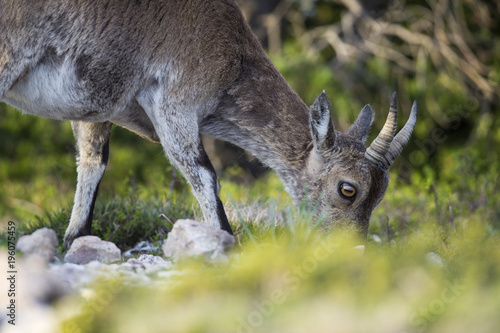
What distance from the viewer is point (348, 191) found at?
5883 millimetres

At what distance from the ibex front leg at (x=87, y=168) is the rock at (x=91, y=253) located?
A: 1.50 metres

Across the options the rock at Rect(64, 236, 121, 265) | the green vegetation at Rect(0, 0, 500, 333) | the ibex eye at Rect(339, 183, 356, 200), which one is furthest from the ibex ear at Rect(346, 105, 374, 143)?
the rock at Rect(64, 236, 121, 265)

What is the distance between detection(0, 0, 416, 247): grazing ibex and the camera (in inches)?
220

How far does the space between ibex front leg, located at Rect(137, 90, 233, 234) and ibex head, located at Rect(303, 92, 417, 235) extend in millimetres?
957

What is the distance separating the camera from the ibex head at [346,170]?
5848 mm

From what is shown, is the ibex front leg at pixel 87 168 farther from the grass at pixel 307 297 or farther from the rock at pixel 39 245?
the grass at pixel 307 297

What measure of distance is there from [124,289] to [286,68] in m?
9.95

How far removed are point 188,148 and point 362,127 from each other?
181 centimetres

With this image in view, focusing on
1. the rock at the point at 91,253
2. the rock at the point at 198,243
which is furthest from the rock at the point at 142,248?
the rock at the point at 198,243

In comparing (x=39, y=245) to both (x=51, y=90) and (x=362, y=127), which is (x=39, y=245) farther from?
(x=362, y=127)

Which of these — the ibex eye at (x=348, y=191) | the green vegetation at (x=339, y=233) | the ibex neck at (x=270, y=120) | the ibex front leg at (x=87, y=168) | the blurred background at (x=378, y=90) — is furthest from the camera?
the blurred background at (x=378, y=90)

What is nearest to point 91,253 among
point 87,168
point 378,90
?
point 87,168

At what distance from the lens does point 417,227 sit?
7.71m

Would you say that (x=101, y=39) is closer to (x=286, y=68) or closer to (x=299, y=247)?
(x=299, y=247)
